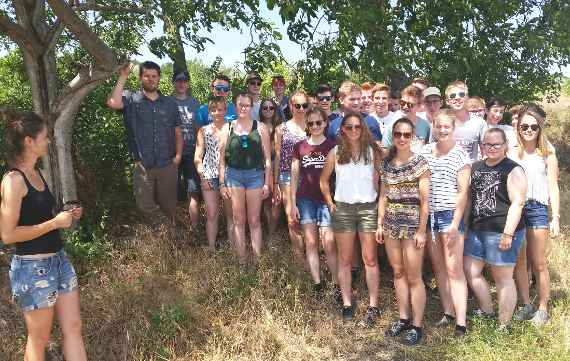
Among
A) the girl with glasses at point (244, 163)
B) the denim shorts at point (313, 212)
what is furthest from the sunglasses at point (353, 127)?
the girl with glasses at point (244, 163)

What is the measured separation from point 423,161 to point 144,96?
9.70 ft

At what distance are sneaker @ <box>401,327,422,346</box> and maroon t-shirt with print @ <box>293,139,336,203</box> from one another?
4.68 ft

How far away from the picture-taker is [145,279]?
16.0 ft

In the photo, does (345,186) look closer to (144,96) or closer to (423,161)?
(423,161)

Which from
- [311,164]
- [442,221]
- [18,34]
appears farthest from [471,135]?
[18,34]

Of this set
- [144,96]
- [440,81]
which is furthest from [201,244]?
[440,81]

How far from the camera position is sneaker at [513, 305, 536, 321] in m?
4.50

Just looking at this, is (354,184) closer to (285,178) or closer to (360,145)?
(360,145)

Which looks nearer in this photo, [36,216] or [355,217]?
[36,216]

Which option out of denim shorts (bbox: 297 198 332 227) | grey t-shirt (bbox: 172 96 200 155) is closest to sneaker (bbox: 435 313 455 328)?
denim shorts (bbox: 297 198 332 227)

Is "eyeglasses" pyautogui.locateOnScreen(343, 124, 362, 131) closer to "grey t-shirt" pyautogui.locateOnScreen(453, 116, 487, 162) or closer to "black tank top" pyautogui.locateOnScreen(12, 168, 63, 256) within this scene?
"grey t-shirt" pyautogui.locateOnScreen(453, 116, 487, 162)

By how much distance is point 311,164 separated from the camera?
4.59 m

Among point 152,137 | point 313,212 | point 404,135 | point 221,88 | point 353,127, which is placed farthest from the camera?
point 221,88

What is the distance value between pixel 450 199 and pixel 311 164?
1.29 m
